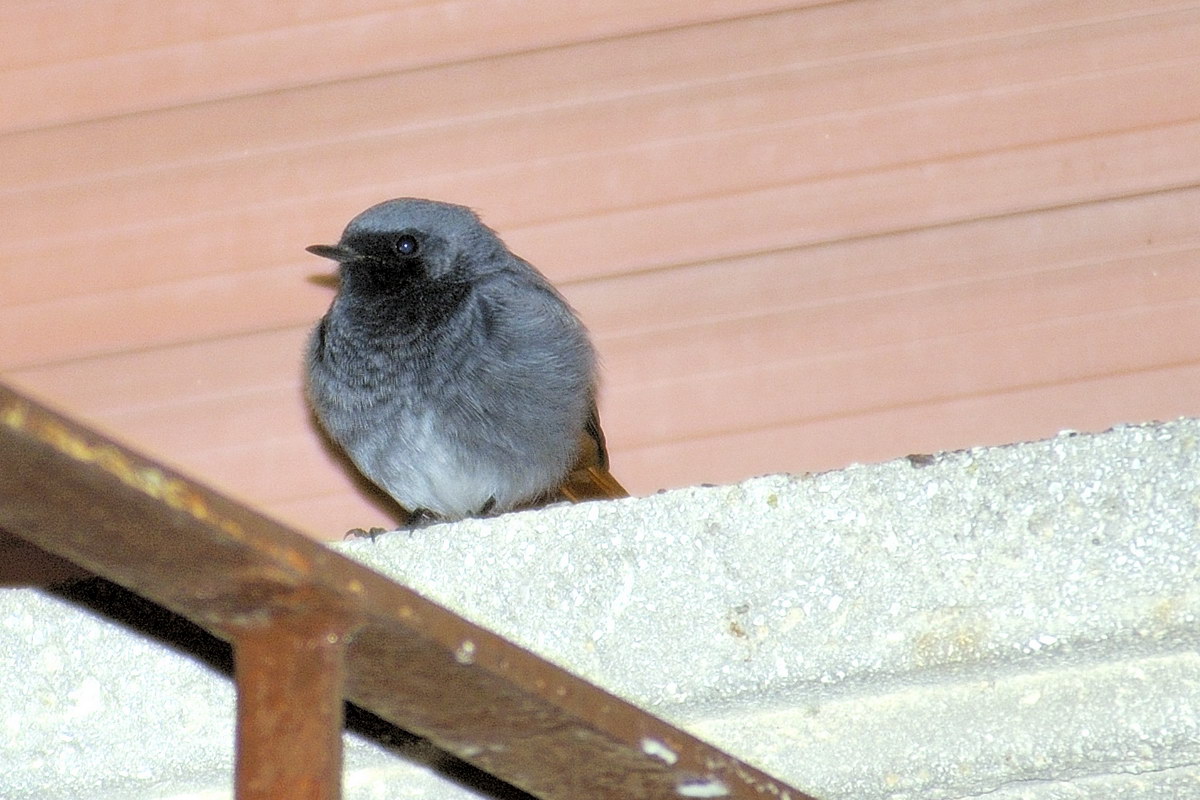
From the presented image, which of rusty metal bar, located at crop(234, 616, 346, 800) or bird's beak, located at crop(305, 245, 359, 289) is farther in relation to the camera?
bird's beak, located at crop(305, 245, 359, 289)

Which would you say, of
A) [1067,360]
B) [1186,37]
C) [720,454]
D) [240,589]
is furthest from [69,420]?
[1186,37]

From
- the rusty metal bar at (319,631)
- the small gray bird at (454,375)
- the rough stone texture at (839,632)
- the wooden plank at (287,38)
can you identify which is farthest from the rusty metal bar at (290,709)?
the wooden plank at (287,38)

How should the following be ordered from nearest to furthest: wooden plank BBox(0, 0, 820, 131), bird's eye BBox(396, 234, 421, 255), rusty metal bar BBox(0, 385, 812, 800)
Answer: rusty metal bar BBox(0, 385, 812, 800) → wooden plank BBox(0, 0, 820, 131) → bird's eye BBox(396, 234, 421, 255)

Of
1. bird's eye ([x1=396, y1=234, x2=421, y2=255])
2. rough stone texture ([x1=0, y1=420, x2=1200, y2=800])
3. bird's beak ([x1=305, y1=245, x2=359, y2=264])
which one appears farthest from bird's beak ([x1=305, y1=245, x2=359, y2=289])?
rough stone texture ([x1=0, y1=420, x2=1200, y2=800])

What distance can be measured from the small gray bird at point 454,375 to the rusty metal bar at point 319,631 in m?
1.90

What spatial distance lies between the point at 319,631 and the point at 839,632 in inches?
51.1

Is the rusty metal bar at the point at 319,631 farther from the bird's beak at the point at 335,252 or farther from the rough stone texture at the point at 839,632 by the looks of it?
the bird's beak at the point at 335,252

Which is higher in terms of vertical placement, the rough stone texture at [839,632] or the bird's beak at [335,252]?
the bird's beak at [335,252]

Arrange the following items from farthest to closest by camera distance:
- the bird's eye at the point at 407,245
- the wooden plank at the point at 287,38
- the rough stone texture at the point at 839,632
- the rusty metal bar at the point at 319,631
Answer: the bird's eye at the point at 407,245 < the wooden plank at the point at 287,38 < the rough stone texture at the point at 839,632 < the rusty metal bar at the point at 319,631

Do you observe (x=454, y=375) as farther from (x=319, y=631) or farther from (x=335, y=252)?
(x=319, y=631)

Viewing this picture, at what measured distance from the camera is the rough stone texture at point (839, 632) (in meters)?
2.14

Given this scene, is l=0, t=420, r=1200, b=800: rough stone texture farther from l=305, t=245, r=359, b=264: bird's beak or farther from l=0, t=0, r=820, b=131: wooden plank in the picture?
l=0, t=0, r=820, b=131: wooden plank

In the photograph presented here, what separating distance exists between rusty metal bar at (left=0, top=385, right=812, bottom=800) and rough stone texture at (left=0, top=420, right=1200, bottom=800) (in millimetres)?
852

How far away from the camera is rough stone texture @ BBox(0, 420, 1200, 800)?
2.14m
